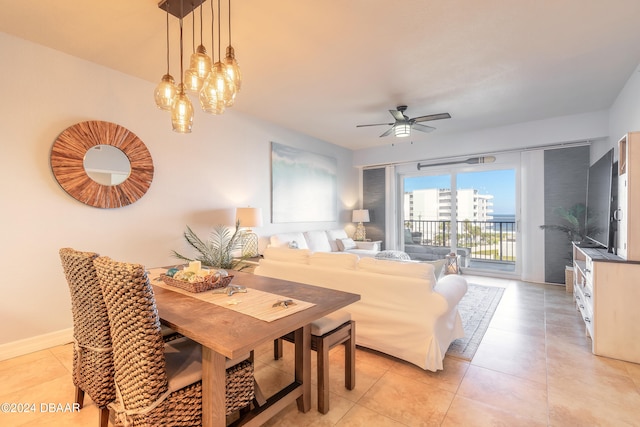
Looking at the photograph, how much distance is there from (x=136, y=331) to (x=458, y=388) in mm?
2019

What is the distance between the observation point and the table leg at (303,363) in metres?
1.72

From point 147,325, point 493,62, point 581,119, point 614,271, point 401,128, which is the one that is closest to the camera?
point 147,325

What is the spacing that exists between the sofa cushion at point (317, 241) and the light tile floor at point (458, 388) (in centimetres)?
256

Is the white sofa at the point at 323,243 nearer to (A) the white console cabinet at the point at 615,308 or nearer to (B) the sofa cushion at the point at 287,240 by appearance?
(B) the sofa cushion at the point at 287,240

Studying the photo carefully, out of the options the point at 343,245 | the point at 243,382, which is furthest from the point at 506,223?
the point at 243,382

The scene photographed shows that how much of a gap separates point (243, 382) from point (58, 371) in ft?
6.10

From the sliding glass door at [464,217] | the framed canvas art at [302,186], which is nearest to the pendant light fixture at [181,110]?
the framed canvas art at [302,186]

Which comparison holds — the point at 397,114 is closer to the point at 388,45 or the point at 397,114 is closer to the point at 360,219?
the point at 388,45

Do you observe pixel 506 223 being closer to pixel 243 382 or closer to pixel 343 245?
pixel 343 245

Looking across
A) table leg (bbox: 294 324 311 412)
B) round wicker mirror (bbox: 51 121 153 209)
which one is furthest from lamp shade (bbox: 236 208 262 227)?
table leg (bbox: 294 324 311 412)

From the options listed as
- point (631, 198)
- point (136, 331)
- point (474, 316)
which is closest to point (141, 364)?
point (136, 331)

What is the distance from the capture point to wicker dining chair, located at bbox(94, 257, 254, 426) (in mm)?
1168

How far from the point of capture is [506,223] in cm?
548

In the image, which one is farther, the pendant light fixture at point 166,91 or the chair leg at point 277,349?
the chair leg at point 277,349
